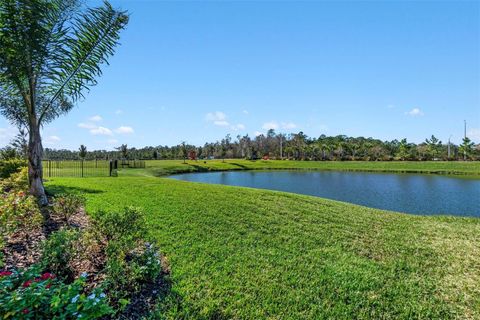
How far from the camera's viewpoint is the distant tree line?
63500 millimetres

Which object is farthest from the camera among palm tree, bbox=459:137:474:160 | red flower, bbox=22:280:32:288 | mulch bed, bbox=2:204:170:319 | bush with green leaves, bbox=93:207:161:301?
palm tree, bbox=459:137:474:160

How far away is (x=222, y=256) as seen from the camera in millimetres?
4930

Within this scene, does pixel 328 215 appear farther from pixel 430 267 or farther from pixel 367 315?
pixel 367 315

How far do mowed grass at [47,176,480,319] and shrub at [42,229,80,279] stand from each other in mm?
1442

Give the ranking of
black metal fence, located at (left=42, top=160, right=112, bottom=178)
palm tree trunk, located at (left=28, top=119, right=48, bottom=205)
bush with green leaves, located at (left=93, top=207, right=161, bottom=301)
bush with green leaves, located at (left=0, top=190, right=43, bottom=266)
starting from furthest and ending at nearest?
1. black metal fence, located at (left=42, top=160, right=112, bottom=178)
2. palm tree trunk, located at (left=28, top=119, right=48, bottom=205)
3. bush with green leaves, located at (left=0, top=190, right=43, bottom=266)
4. bush with green leaves, located at (left=93, top=207, right=161, bottom=301)

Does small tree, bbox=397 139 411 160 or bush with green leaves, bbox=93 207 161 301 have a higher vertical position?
small tree, bbox=397 139 411 160

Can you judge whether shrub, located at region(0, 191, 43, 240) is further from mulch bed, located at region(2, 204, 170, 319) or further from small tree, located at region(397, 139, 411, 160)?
small tree, located at region(397, 139, 411, 160)

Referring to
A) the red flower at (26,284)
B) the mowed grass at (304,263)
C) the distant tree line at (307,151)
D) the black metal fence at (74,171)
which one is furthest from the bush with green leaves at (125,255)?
the distant tree line at (307,151)

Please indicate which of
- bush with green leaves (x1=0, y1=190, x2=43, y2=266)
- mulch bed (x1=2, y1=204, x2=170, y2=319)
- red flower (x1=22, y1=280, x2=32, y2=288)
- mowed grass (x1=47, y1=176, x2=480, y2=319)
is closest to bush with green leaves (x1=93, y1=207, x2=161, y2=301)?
mulch bed (x1=2, y1=204, x2=170, y2=319)

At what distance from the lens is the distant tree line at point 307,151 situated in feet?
208

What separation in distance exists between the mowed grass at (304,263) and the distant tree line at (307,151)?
50.4 m

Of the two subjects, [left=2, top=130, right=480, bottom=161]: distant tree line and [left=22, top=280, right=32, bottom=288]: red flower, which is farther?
[left=2, top=130, right=480, bottom=161]: distant tree line

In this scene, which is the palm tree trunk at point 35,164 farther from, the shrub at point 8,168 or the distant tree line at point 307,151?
the distant tree line at point 307,151

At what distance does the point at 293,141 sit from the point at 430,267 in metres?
81.8
